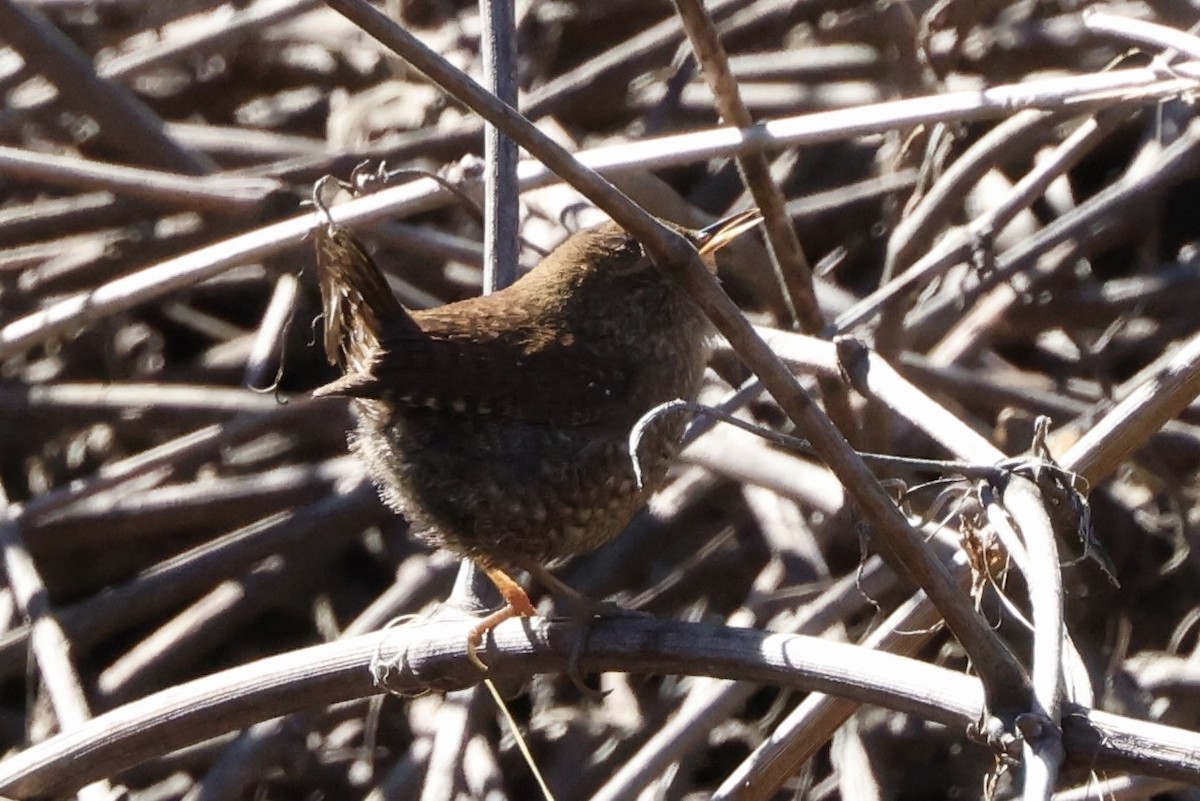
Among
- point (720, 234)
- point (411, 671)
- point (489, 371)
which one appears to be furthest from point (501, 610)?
point (720, 234)

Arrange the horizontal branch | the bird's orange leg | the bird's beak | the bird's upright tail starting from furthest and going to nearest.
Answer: the bird's beak, the bird's upright tail, the bird's orange leg, the horizontal branch

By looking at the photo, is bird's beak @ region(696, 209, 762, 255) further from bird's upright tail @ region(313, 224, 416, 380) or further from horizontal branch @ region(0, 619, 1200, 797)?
horizontal branch @ region(0, 619, 1200, 797)

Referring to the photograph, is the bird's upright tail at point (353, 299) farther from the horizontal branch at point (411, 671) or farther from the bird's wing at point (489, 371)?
the horizontal branch at point (411, 671)

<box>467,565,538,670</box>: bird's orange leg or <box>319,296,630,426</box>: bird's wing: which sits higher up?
<box>319,296,630,426</box>: bird's wing

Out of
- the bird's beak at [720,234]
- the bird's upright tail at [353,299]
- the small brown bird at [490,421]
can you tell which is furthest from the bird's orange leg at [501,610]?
the bird's beak at [720,234]

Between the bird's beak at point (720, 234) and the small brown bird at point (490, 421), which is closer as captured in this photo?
the small brown bird at point (490, 421)

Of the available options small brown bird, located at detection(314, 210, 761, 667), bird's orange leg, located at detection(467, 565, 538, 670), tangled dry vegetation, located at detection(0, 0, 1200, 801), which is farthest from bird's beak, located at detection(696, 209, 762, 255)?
bird's orange leg, located at detection(467, 565, 538, 670)

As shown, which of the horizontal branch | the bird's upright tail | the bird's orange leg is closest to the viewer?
the horizontal branch
